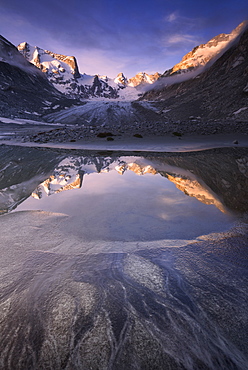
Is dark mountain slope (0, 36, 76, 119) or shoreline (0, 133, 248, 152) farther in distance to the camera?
dark mountain slope (0, 36, 76, 119)

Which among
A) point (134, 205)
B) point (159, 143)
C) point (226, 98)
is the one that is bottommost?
point (134, 205)

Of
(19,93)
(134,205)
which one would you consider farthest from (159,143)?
(19,93)

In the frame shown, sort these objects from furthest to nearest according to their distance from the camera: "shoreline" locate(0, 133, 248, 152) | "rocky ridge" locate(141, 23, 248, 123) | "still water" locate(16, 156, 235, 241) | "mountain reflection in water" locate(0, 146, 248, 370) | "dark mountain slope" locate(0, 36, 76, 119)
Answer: "dark mountain slope" locate(0, 36, 76, 119)
"rocky ridge" locate(141, 23, 248, 123)
"shoreline" locate(0, 133, 248, 152)
"still water" locate(16, 156, 235, 241)
"mountain reflection in water" locate(0, 146, 248, 370)

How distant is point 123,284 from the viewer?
7.93 feet

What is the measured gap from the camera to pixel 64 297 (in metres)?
2.24

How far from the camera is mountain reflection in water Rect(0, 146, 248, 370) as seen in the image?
5.55 feet

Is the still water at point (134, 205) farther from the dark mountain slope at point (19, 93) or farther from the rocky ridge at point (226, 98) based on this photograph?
the dark mountain slope at point (19, 93)

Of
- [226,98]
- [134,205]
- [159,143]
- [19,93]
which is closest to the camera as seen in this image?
[134,205]

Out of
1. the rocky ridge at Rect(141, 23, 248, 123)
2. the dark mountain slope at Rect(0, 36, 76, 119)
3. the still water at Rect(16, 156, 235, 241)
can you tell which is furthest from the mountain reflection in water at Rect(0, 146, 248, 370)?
the dark mountain slope at Rect(0, 36, 76, 119)

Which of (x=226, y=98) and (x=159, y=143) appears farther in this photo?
(x=226, y=98)

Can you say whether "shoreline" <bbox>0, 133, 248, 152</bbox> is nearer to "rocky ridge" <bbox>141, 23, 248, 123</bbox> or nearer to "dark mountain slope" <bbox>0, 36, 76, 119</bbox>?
"rocky ridge" <bbox>141, 23, 248, 123</bbox>

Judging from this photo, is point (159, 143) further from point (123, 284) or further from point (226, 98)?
point (226, 98)

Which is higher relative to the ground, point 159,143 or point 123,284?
point 159,143

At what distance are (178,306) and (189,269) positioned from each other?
2.13ft
